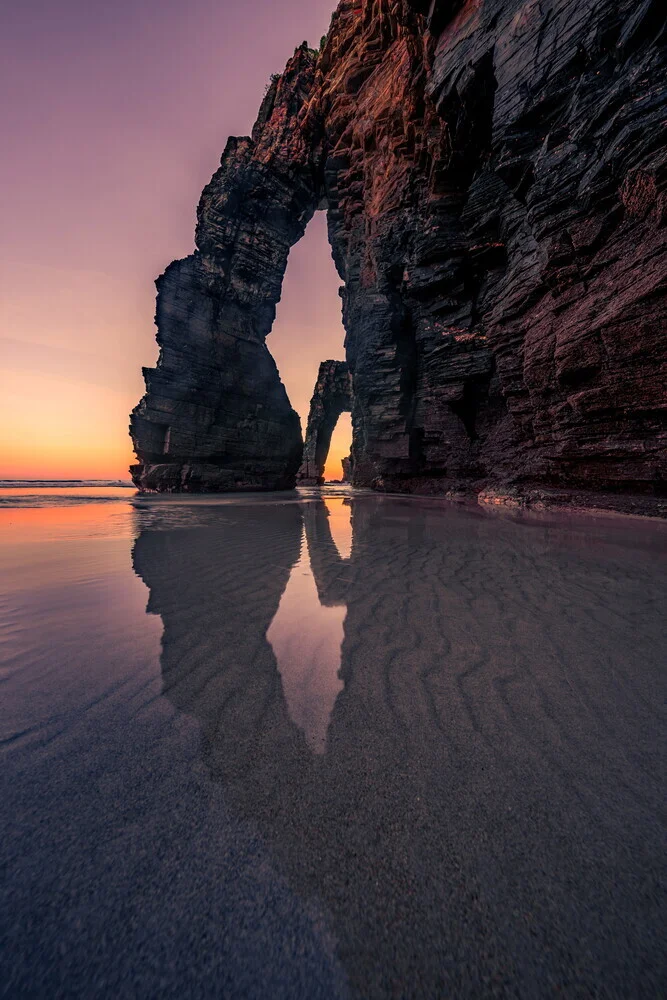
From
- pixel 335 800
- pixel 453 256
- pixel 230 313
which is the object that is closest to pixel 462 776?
pixel 335 800

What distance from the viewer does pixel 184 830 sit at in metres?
1.15

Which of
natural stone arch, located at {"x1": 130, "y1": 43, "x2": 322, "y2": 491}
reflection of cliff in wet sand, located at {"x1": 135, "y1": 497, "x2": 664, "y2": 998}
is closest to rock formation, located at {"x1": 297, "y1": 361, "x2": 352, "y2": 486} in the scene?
natural stone arch, located at {"x1": 130, "y1": 43, "x2": 322, "y2": 491}

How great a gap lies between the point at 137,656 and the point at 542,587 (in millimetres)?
3680

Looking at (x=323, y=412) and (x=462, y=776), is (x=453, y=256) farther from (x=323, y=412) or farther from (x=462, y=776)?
(x=323, y=412)

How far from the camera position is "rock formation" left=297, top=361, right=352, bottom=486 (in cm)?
4912

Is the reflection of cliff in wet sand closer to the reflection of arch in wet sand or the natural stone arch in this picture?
the reflection of arch in wet sand

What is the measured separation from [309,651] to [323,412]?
50099 millimetres

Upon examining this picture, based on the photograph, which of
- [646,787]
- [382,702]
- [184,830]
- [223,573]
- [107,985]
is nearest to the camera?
[107,985]

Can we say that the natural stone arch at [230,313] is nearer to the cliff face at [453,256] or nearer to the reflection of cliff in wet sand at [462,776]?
the cliff face at [453,256]

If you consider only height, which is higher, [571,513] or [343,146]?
[343,146]

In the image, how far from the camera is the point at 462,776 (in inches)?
53.6

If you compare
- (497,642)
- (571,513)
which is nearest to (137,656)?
(497,642)

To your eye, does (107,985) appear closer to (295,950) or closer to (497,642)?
(295,950)

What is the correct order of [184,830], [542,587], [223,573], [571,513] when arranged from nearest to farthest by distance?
1. [184,830]
2. [542,587]
3. [223,573]
4. [571,513]
